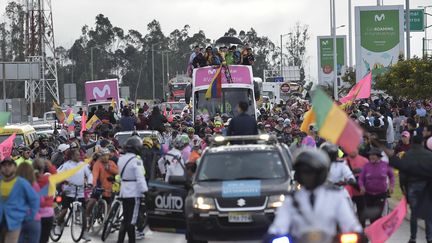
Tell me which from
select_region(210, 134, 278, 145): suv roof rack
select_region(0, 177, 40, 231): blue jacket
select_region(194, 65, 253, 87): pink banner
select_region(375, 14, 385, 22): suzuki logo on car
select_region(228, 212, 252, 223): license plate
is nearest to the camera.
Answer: select_region(0, 177, 40, 231): blue jacket

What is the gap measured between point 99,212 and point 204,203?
3962 mm

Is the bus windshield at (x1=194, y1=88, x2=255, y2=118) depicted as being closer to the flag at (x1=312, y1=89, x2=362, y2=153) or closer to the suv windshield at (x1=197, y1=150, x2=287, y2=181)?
the suv windshield at (x1=197, y1=150, x2=287, y2=181)

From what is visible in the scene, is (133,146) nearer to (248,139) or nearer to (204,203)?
(204,203)

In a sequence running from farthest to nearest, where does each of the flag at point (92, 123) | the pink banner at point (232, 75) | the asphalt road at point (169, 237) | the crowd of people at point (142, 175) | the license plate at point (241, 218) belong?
the flag at point (92, 123) < the pink banner at point (232, 75) < the asphalt road at point (169, 237) < the license plate at point (241, 218) < the crowd of people at point (142, 175)

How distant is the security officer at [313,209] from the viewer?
7.11m

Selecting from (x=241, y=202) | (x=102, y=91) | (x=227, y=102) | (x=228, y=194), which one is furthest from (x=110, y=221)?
(x=102, y=91)

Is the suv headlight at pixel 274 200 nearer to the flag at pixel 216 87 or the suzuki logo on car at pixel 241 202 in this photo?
the suzuki logo on car at pixel 241 202

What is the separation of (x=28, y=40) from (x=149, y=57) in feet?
182

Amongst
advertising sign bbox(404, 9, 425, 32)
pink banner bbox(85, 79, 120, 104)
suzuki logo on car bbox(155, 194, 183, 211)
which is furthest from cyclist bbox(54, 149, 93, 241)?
advertising sign bbox(404, 9, 425, 32)

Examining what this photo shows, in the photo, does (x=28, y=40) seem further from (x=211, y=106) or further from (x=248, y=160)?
(x=248, y=160)

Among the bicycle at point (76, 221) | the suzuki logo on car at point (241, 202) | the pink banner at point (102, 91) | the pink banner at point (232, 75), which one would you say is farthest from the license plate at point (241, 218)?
the pink banner at point (102, 91)

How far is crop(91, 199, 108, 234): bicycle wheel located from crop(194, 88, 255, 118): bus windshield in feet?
41.4

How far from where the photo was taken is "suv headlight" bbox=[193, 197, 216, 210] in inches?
548

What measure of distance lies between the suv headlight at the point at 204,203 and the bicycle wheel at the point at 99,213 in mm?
3438
